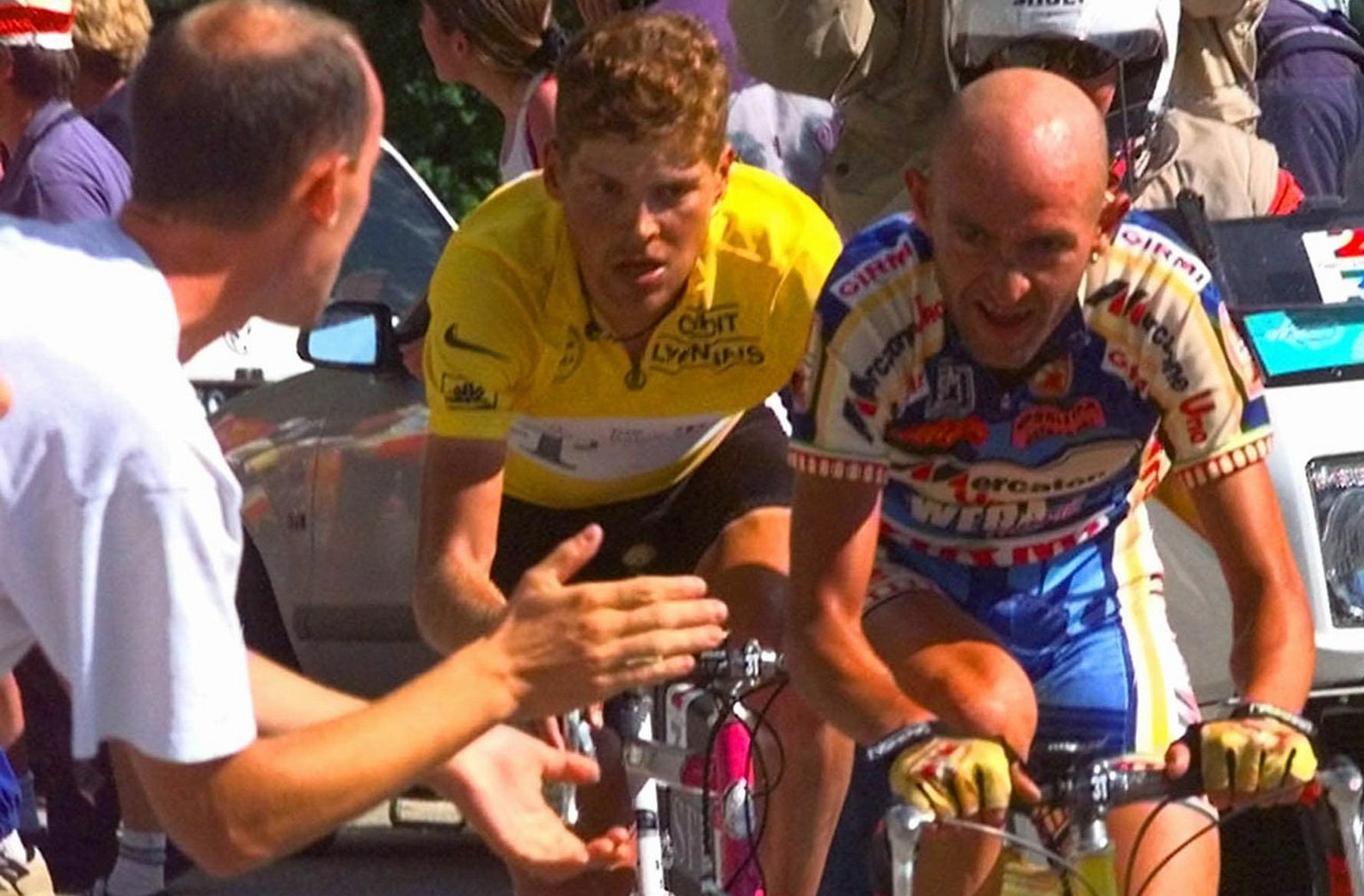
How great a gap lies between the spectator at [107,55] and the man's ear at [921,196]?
3.65 meters

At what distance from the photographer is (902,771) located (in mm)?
4520

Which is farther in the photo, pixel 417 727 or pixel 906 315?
pixel 906 315

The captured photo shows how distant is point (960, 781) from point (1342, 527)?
209 centimetres

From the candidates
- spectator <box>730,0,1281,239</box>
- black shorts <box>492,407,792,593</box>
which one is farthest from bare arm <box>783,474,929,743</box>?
spectator <box>730,0,1281,239</box>

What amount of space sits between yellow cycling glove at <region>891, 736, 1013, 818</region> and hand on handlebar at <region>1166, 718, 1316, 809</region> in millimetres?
243

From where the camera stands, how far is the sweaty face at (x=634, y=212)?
5.91m

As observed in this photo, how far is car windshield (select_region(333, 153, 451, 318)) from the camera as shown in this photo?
9492 mm

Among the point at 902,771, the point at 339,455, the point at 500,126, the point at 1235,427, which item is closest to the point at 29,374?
the point at 902,771

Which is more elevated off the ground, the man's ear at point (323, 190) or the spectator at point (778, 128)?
the man's ear at point (323, 190)

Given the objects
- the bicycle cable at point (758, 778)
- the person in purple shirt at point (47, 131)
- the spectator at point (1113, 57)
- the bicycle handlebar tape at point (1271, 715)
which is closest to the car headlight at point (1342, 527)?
the spectator at point (1113, 57)

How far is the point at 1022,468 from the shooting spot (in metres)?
5.39

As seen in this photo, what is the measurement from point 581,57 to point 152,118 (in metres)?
1.92

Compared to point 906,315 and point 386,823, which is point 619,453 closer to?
point 906,315

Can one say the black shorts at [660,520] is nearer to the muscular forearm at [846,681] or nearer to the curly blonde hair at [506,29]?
the muscular forearm at [846,681]
